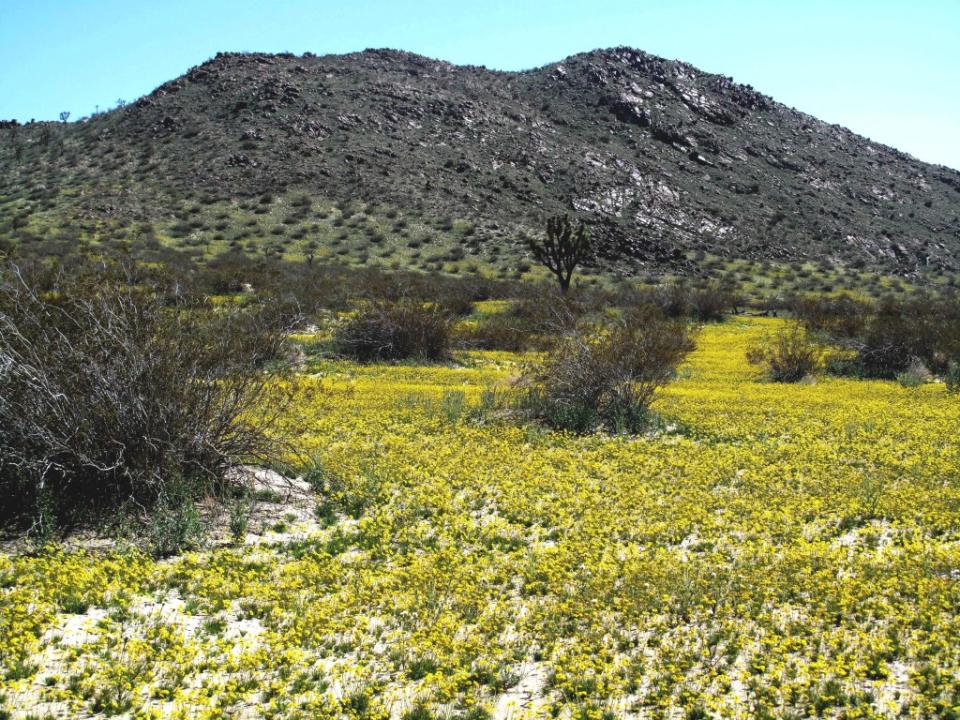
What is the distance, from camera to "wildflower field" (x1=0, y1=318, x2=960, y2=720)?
551cm

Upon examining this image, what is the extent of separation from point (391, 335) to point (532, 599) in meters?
17.0

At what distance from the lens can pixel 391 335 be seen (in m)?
23.7

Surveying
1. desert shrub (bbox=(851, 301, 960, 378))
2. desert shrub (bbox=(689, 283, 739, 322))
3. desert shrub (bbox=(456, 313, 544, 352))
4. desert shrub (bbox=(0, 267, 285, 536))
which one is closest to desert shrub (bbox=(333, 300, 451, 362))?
A: desert shrub (bbox=(456, 313, 544, 352))

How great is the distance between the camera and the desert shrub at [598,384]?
48.2 ft

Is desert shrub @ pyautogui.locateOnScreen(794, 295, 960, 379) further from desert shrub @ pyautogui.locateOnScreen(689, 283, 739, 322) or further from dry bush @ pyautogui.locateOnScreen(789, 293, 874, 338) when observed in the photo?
desert shrub @ pyautogui.locateOnScreen(689, 283, 739, 322)

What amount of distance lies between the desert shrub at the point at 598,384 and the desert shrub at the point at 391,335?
7.92 metres

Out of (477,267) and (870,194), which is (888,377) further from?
(870,194)

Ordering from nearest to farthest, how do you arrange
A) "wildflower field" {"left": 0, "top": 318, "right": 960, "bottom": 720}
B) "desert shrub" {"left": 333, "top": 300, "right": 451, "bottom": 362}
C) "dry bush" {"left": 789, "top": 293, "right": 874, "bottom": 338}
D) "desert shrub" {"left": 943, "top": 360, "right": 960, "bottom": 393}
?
"wildflower field" {"left": 0, "top": 318, "right": 960, "bottom": 720} < "desert shrub" {"left": 943, "top": 360, "right": 960, "bottom": 393} < "desert shrub" {"left": 333, "top": 300, "right": 451, "bottom": 362} < "dry bush" {"left": 789, "top": 293, "right": 874, "bottom": 338}

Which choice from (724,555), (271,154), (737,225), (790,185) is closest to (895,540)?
(724,555)

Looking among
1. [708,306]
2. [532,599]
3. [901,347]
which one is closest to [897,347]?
[901,347]

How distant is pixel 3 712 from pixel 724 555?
624 cm

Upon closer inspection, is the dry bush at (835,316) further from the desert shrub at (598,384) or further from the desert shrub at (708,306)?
the desert shrub at (598,384)

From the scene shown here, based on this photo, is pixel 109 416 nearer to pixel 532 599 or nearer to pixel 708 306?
pixel 532 599

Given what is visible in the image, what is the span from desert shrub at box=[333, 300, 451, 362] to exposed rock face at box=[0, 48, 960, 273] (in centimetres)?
3524
